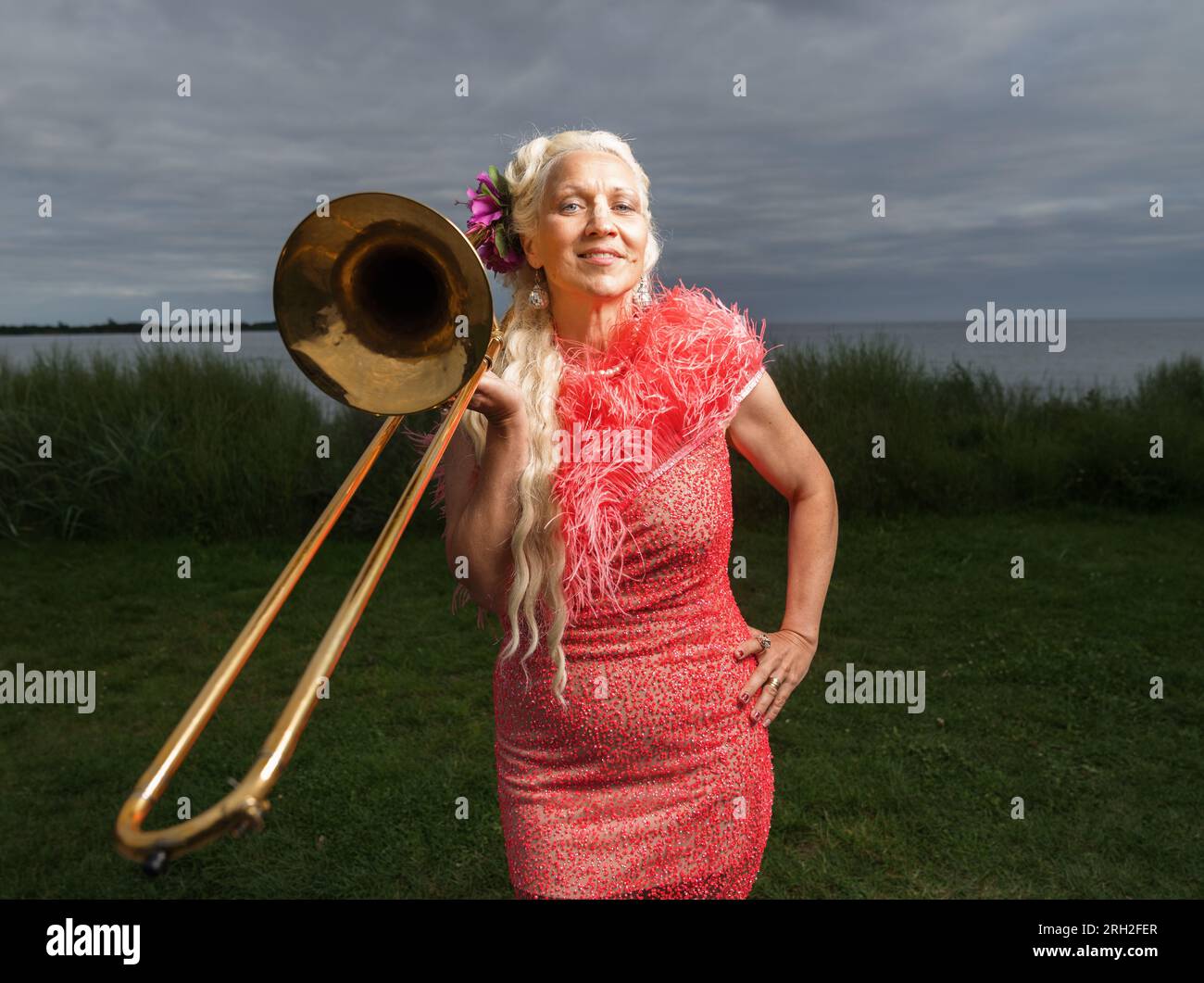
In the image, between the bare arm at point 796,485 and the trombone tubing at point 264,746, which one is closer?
the trombone tubing at point 264,746

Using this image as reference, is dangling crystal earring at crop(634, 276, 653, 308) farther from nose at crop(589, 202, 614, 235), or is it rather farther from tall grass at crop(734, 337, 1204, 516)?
tall grass at crop(734, 337, 1204, 516)

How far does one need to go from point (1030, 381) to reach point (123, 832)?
11059 mm

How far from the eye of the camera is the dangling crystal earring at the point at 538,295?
104 inches

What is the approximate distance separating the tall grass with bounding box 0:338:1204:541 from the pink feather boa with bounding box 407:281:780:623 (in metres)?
5.84

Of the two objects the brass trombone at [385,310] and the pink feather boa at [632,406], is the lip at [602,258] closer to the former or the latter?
the pink feather boa at [632,406]

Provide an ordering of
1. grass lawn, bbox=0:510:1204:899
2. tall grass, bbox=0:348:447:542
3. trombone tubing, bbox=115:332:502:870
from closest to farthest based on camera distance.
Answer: trombone tubing, bbox=115:332:502:870 < grass lawn, bbox=0:510:1204:899 < tall grass, bbox=0:348:447:542

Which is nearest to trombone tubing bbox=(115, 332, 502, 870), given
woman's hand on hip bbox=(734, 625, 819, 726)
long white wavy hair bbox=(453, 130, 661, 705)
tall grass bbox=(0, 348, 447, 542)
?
long white wavy hair bbox=(453, 130, 661, 705)

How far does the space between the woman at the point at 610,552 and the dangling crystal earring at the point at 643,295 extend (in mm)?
37

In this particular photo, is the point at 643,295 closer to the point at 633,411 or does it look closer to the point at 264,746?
the point at 633,411

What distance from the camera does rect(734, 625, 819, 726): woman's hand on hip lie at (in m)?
2.63

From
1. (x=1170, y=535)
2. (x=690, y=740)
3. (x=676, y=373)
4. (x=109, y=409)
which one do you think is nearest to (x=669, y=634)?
(x=690, y=740)

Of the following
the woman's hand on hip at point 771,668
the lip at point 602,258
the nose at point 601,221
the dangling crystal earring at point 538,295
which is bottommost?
the woman's hand on hip at point 771,668

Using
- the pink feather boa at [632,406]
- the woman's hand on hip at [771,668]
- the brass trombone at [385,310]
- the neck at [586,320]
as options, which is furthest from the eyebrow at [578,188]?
the woman's hand on hip at [771,668]

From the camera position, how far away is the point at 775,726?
5.54 m
